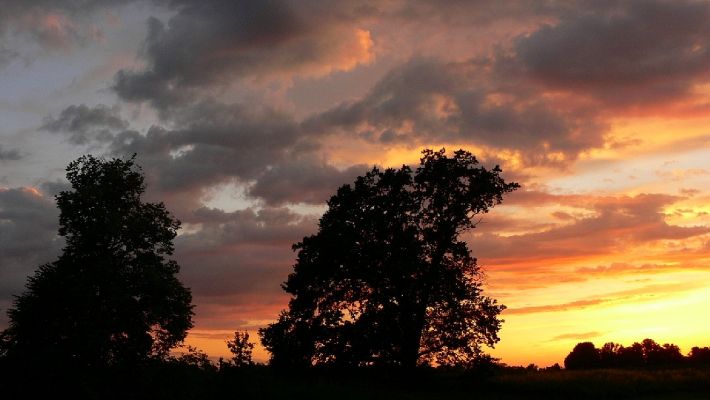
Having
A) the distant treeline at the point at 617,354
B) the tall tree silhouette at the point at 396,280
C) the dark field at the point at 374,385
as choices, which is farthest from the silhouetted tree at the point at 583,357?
the tall tree silhouette at the point at 396,280

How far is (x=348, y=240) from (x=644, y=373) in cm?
2226

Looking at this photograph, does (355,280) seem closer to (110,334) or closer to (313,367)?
(313,367)

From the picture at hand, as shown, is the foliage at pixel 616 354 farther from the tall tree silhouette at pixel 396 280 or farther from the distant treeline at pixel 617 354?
the tall tree silhouette at pixel 396 280

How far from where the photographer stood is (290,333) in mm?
50344

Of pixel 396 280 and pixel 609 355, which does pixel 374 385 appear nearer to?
pixel 396 280

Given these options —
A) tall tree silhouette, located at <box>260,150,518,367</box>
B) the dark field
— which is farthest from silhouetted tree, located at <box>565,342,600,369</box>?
tall tree silhouette, located at <box>260,150,518,367</box>

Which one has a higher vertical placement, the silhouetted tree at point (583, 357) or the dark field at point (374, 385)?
the silhouetted tree at point (583, 357)

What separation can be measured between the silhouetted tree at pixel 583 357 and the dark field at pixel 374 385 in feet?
112

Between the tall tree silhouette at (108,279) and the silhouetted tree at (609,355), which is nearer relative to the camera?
the tall tree silhouette at (108,279)

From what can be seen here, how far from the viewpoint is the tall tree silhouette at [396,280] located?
4859 cm

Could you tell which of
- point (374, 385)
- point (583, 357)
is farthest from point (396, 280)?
point (583, 357)

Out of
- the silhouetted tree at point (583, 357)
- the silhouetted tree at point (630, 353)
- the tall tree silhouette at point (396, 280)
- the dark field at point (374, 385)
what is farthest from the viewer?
the silhouetted tree at point (583, 357)

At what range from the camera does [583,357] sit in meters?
93.2

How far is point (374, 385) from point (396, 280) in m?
7.16
